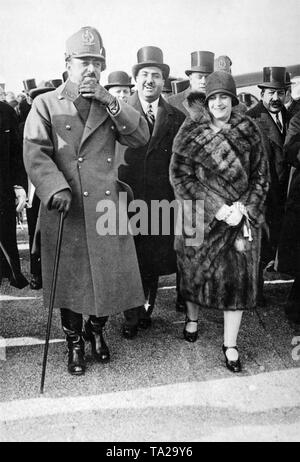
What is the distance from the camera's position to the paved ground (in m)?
3.17

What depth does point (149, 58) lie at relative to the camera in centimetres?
483

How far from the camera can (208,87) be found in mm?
3893

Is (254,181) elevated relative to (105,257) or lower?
elevated

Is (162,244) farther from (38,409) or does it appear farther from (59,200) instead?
(38,409)

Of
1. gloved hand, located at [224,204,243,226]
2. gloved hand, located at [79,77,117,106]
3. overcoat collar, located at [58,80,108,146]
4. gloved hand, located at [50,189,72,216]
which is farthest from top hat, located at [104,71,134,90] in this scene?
gloved hand, located at [50,189,72,216]

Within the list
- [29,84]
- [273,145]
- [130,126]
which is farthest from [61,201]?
[29,84]

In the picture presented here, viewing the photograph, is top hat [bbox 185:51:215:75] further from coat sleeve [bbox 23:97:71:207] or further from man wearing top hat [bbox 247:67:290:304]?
coat sleeve [bbox 23:97:71:207]

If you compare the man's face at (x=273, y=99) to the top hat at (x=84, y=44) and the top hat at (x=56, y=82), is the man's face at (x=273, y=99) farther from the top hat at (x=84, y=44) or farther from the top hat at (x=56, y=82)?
the top hat at (x=84, y=44)

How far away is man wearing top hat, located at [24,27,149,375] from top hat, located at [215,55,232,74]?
2309mm

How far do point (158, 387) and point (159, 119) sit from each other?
216 cm

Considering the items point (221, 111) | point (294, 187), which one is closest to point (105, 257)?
point (221, 111)

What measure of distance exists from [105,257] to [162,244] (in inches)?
41.3

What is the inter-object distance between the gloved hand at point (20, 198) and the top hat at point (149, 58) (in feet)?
4.50

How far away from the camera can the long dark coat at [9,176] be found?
471 centimetres
